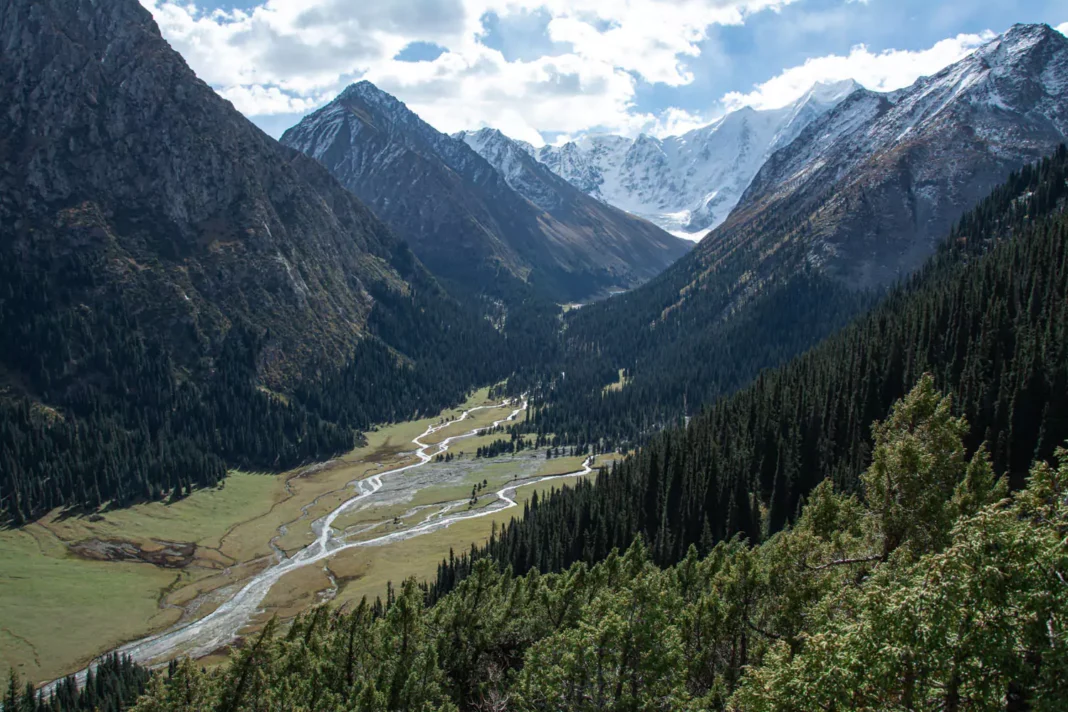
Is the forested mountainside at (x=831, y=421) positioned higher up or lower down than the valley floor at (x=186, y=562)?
higher up

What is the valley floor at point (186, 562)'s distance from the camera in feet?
395

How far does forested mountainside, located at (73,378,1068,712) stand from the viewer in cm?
1862

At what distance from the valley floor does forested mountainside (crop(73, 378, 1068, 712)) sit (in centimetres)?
7458

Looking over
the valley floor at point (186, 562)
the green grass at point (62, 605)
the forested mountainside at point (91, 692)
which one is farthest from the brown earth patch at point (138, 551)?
the forested mountainside at point (91, 692)

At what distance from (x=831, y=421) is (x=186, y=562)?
472 ft

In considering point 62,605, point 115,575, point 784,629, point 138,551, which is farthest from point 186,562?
point 784,629

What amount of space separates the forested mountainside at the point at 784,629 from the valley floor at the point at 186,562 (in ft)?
245

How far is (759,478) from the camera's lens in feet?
415

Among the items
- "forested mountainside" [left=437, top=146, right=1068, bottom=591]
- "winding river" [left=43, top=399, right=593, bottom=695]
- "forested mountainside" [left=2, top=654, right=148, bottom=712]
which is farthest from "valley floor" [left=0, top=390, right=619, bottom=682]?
"forested mountainside" [left=437, top=146, right=1068, bottom=591]

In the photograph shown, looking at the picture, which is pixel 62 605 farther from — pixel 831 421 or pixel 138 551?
pixel 831 421

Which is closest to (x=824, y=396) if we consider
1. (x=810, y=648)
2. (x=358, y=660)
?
(x=358, y=660)

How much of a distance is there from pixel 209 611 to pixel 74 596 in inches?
1069

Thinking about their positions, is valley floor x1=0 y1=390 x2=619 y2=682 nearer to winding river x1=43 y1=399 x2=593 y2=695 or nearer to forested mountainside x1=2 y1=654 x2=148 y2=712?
winding river x1=43 y1=399 x2=593 y2=695

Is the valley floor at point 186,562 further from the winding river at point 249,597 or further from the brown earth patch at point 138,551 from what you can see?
the winding river at point 249,597
